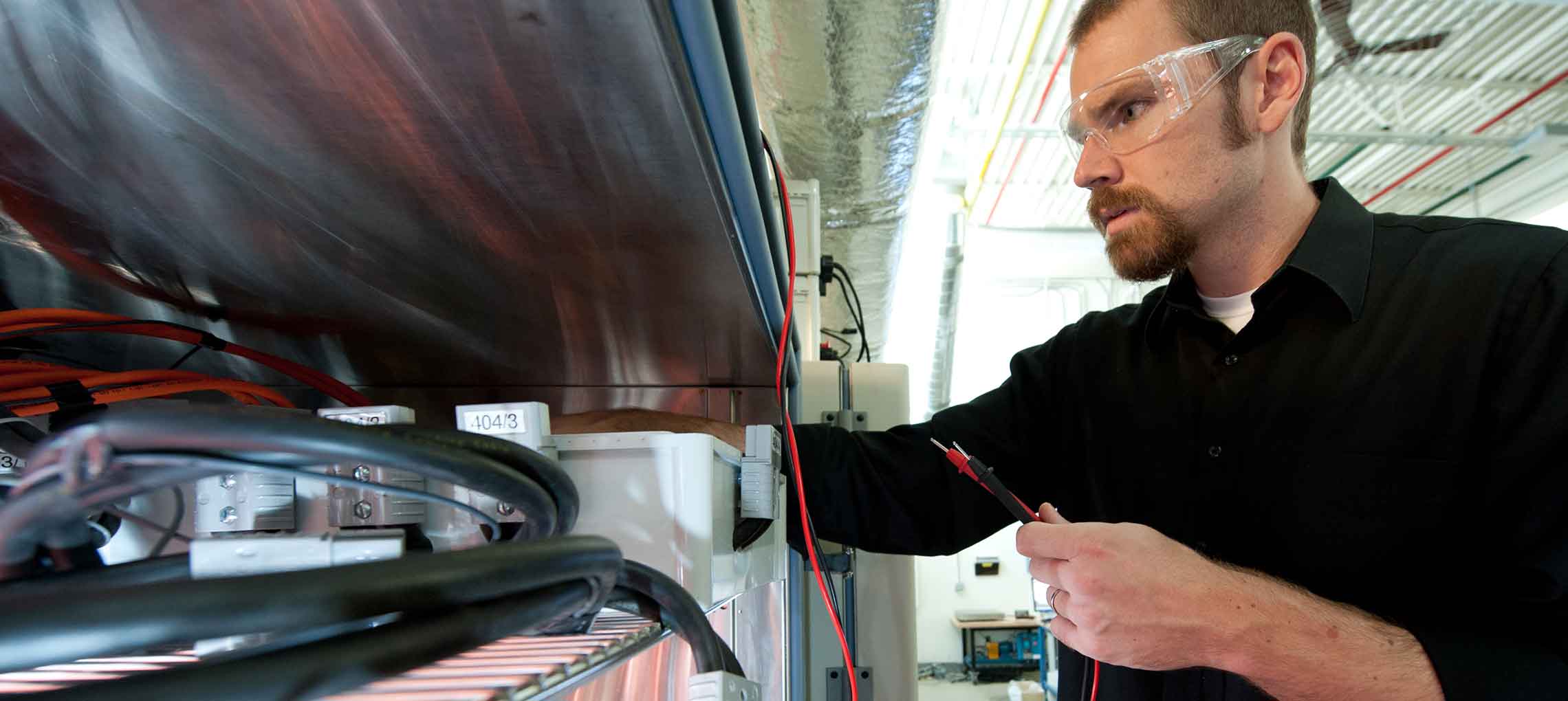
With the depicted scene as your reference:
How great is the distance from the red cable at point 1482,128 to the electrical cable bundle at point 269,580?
2.84 meters

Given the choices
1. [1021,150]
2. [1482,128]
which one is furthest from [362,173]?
[1482,128]

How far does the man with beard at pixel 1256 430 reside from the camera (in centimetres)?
68

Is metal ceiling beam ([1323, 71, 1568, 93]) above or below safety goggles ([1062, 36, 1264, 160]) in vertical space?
above

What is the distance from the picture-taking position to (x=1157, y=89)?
3.03 ft

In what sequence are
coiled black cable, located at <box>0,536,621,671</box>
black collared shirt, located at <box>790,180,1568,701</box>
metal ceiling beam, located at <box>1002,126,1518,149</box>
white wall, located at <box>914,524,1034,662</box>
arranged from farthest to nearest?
white wall, located at <box>914,524,1034,662</box> < metal ceiling beam, located at <box>1002,126,1518,149</box> < black collared shirt, located at <box>790,180,1568,701</box> < coiled black cable, located at <box>0,536,621,671</box>

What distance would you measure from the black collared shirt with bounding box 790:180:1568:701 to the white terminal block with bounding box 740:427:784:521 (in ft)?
1.10

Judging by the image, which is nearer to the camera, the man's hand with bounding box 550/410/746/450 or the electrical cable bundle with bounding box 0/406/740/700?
the electrical cable bundle with bounding box 0/406/740/700

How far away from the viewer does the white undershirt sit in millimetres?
988

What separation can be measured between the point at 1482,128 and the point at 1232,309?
3122mm

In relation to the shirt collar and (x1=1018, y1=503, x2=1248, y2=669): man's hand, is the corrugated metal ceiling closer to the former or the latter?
the shirt collar

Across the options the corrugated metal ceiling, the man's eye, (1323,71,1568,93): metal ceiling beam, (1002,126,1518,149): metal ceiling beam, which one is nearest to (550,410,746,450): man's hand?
the man's eye

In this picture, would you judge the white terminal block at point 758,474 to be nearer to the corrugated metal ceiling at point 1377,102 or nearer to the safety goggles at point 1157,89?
the safety goggles at point 1157,89

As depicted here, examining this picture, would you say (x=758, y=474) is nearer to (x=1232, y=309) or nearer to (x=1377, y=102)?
(x=1232, y=309)

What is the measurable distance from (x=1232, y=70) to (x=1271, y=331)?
32 centimetres
